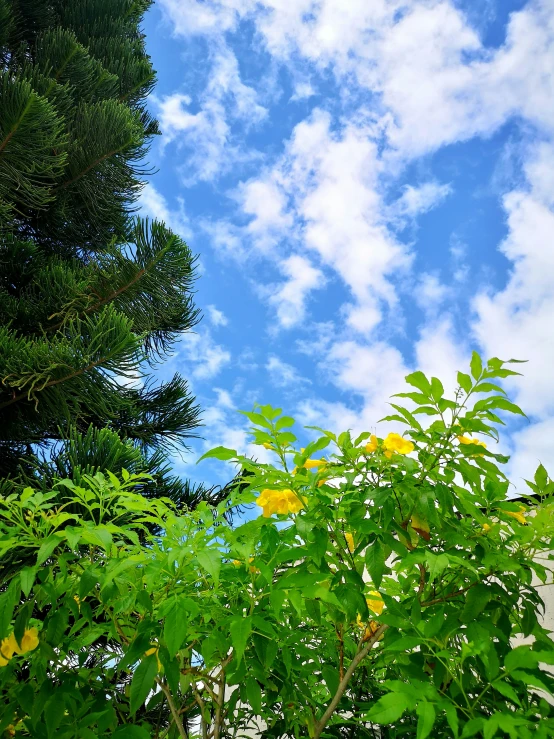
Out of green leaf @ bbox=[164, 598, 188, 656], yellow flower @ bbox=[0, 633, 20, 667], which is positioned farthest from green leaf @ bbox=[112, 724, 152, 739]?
yellow flower @ bbox=[0, 633, 20, 667]

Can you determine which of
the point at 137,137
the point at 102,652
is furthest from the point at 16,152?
the point at 102,652

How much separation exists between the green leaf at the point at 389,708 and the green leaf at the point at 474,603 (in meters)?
0.16

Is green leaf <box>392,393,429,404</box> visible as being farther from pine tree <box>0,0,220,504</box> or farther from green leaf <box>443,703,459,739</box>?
pine tree <box>0,0,220,504</box>

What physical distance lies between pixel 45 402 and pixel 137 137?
1.58 m

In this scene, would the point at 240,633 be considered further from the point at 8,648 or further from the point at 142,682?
the point at 8,648

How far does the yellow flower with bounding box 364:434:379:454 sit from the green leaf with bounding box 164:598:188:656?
31 centimetres

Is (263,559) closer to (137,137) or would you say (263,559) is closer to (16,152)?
(16,152)

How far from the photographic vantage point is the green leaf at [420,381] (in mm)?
708

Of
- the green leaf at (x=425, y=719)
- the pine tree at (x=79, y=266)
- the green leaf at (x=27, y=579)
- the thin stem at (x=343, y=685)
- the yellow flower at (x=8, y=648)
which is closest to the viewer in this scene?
the green leaf at (x=425, y=719)

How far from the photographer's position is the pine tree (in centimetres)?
246

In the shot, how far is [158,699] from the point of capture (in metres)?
0.93

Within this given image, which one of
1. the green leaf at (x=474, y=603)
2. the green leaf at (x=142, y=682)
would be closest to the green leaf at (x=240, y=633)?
the green leaf at (x=142, y=682)

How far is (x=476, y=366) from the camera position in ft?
2.29

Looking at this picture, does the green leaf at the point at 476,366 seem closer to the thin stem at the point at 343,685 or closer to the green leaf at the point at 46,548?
the thin stem at the point at 343,685
